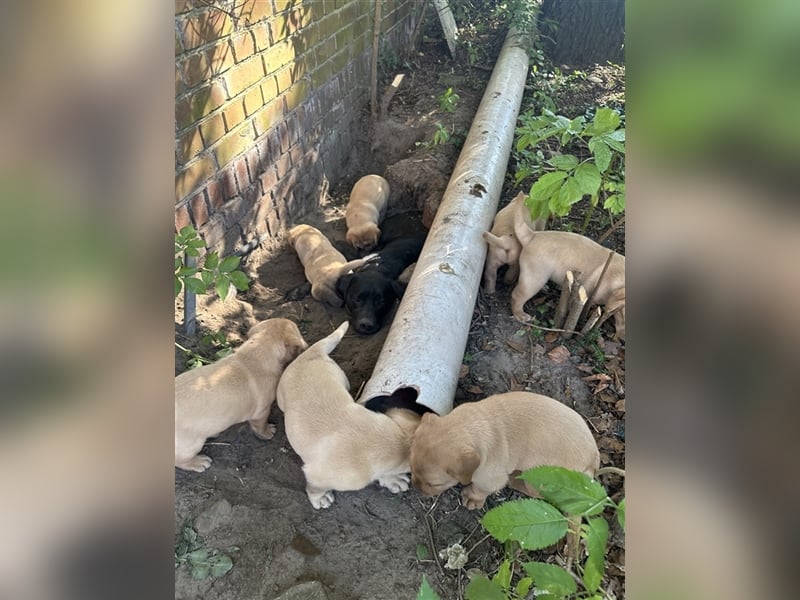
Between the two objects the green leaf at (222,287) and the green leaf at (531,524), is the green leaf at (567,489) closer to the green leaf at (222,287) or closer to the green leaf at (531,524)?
the green leaf at (531,524)

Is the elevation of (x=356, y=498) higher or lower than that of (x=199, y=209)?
lower

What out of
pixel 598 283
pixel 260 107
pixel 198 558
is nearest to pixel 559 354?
pixel 598 283

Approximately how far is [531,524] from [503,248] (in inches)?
108

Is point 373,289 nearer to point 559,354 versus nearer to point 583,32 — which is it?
point 559,354

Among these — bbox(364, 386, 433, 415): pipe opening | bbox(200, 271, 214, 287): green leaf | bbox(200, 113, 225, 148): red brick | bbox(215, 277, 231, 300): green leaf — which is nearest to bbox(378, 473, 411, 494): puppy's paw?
bbox(364, 386, 433, 415): pipe opening

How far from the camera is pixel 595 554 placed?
1202 mm

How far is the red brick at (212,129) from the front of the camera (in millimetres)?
3645

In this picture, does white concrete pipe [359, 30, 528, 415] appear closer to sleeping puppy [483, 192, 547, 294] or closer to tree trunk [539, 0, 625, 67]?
sleeping puppy [483, 192, 547, 294]

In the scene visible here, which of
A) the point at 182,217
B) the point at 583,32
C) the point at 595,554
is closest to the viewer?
the point at 595,554
